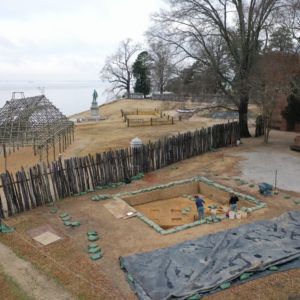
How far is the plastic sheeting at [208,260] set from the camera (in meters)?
5.76

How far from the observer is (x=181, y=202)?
473 inches

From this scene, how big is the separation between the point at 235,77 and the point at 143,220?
15.6 meters

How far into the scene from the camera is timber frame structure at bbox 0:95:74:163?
1828cm

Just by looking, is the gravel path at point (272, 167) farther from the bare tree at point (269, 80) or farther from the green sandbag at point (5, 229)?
the green sandbag at point (5, 229)

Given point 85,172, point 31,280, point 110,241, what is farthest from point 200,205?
point 31,280

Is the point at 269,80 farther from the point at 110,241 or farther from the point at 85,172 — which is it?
the point at 110,241

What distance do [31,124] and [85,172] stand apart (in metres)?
9.81

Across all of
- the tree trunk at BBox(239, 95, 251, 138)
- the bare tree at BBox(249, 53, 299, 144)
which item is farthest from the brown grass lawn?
the tree trunk at BBox(239, 95, 251, 138)

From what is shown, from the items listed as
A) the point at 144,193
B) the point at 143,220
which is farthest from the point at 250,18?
the point at 143,220

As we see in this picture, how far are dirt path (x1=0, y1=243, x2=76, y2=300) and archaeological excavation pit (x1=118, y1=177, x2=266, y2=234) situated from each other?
146 inches

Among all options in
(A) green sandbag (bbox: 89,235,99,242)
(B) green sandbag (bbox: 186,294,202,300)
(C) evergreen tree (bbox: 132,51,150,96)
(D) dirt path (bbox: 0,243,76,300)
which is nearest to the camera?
(B) green sandbag (bbox: 186,294,202,300)

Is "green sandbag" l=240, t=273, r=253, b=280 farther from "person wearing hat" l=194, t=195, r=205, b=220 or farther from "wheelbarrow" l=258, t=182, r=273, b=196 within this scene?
"wheelbarrow" l=258, t=182, r=273, b=196

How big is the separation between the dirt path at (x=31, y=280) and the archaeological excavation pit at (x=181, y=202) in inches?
146

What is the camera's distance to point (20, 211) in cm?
1007
